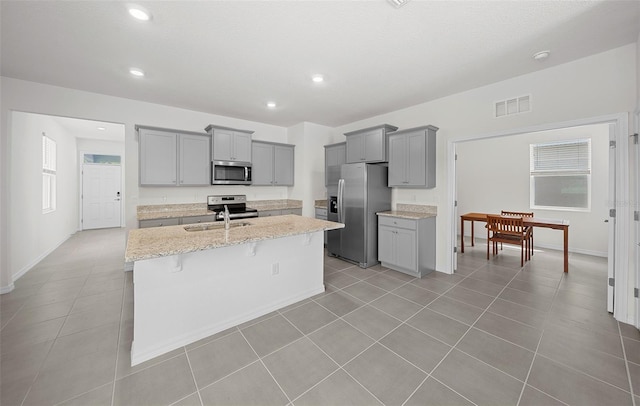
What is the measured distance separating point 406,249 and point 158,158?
426cm

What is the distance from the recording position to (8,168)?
124 inches

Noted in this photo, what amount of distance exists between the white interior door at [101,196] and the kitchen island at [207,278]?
23.1ft

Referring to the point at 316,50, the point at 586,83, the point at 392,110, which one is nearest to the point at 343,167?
the point at 392,110

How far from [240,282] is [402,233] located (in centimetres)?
253

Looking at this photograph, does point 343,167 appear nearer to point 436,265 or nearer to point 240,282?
point 436,265

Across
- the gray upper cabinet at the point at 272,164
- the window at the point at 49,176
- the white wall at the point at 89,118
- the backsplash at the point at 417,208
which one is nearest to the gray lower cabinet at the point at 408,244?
the backsplash at the point at 417,208

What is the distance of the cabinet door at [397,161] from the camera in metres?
4.03

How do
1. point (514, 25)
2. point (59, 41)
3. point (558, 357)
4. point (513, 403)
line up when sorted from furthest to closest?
point (59, 41) → point (514, 25) → point (558, 357) → point (513, 403)

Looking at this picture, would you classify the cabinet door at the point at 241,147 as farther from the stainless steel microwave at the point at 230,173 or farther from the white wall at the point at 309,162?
the white wall at the point at 309,162

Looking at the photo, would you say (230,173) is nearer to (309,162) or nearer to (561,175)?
(309,162)

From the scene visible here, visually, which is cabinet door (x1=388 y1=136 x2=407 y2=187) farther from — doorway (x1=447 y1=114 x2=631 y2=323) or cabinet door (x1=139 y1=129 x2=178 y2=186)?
cabinet door (x1=139 y1=129 x2=178 y2=186)

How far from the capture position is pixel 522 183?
5.56 meters

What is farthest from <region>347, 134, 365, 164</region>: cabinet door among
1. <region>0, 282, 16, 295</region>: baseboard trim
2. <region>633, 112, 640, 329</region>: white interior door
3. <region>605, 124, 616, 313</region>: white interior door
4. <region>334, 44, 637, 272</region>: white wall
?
<region>0, 282, 16, 295</region>: baseboard trim

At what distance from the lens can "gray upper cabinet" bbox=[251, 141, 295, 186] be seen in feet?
16.6
